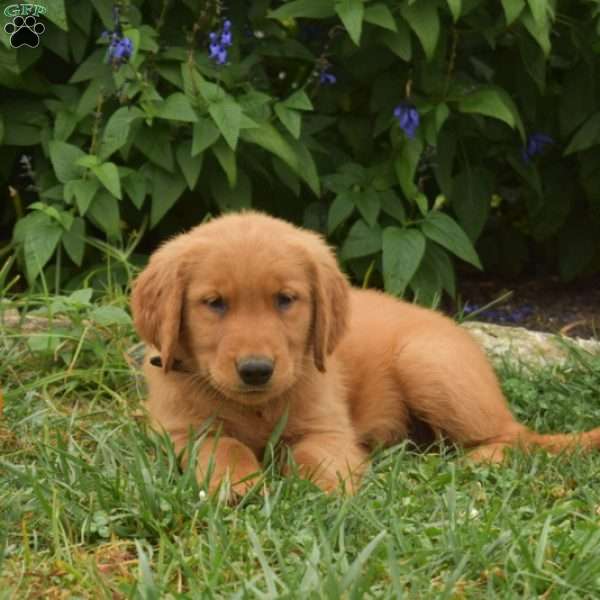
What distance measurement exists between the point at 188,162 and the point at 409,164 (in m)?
0.99

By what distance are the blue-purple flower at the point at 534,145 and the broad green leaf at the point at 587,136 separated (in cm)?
25

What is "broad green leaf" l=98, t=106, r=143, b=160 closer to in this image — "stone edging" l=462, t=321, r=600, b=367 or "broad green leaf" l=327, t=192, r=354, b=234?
"broad green leaf" l=327, t=192, r=354, b=234

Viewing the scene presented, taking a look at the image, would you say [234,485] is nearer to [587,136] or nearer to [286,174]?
[286,174]

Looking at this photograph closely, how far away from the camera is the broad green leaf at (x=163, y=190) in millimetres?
6062

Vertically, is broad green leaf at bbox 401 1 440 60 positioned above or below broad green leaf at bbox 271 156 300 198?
above

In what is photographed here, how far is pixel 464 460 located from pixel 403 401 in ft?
1.59

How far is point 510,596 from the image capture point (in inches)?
137

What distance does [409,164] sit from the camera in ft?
20.6

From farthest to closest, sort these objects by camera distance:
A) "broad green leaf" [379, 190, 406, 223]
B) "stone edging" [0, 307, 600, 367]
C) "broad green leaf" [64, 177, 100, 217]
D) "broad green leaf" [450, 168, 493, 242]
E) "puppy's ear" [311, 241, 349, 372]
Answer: "broad green leaf" [450, 168, 493, 242] → "broad green leaf" [379, 190, 406, 223] → "stone edging" [0, 307, 600, 367] → "broad green leaf" [64, 177, 100, 217] → "puppy's ear" [311, 241, 349, 372]

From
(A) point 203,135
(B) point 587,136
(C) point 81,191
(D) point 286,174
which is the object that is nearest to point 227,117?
(A) point 203,135

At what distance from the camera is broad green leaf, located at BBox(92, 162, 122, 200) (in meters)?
5.83

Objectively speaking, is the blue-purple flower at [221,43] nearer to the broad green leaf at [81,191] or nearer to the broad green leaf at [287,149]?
the broad green leaf at [287,149]

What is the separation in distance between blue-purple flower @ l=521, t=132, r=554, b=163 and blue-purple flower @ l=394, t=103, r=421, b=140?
2.57 ft

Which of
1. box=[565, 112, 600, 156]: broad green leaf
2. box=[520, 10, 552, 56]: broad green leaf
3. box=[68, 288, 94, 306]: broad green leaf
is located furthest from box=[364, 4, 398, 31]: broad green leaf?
box=[68, 288, 94, 306]: broad green leaf
